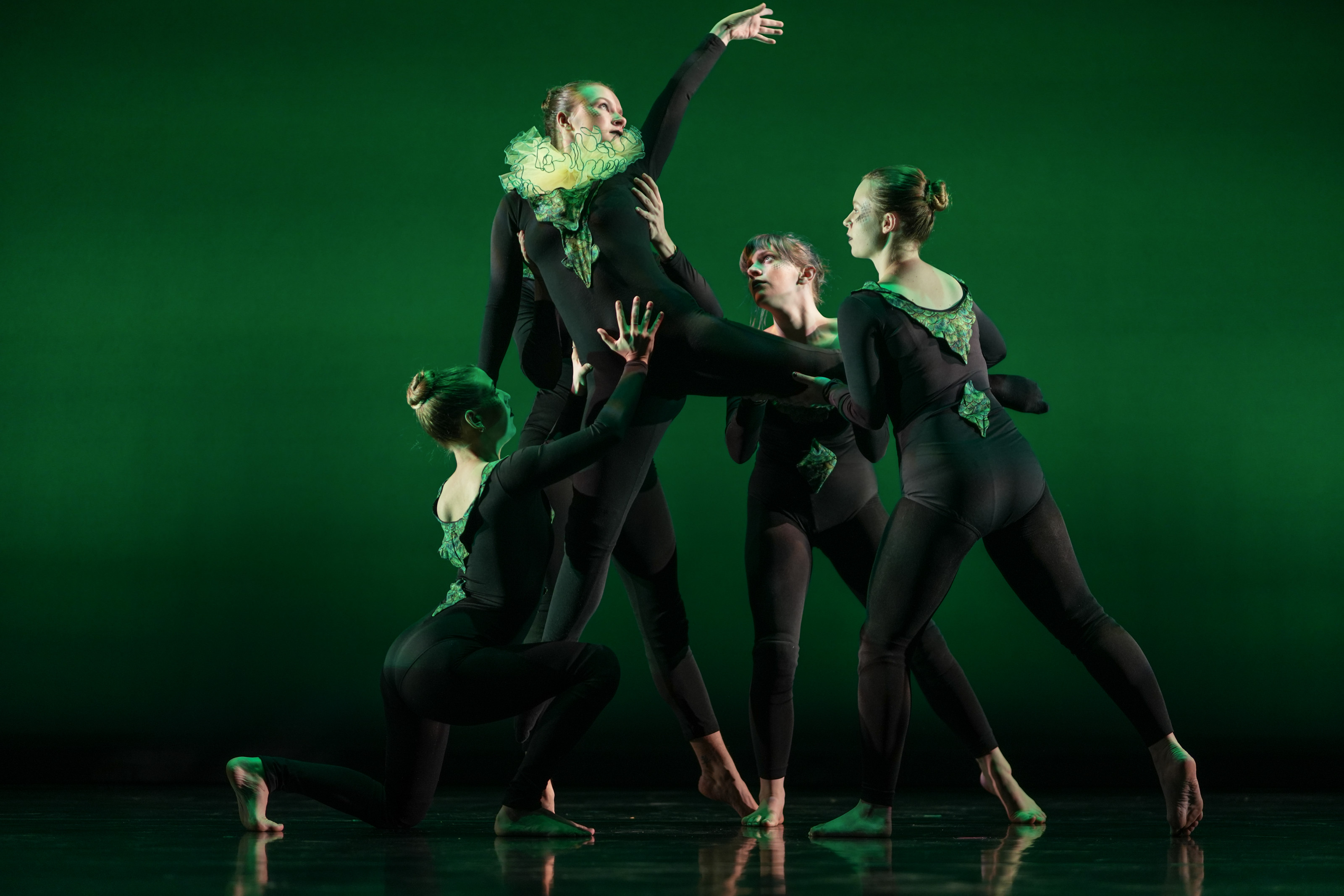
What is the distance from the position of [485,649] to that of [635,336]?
71cm

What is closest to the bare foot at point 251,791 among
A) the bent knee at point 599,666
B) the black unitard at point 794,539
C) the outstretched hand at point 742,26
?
the bent knee at point 599,666

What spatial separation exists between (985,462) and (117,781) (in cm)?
324

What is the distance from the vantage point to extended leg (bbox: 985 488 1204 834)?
8.39 feet

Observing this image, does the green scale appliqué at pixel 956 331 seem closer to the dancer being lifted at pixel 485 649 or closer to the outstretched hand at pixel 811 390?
the outstretched hand at pixel 811 390

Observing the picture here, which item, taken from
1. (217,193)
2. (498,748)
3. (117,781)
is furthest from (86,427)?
(498,748)

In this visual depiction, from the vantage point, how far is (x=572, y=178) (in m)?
2.85

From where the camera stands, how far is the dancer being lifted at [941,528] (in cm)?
251

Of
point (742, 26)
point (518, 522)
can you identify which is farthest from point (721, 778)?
point (742, 26)

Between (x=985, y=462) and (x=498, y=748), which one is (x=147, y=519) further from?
(x=985, y=462)

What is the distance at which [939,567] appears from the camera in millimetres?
2490

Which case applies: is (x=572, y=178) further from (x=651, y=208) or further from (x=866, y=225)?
(x=866, y=225)

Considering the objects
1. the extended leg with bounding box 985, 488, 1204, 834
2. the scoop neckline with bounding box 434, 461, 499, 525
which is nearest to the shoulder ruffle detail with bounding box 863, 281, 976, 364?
the extended leg with bounding box 985, 488, 1204, 834

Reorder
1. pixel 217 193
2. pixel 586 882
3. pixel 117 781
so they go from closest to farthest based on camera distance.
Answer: pixel 586 882
pixel 117 781
pixel 217 193

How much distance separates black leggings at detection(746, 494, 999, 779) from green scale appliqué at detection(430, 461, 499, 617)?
0.65m
